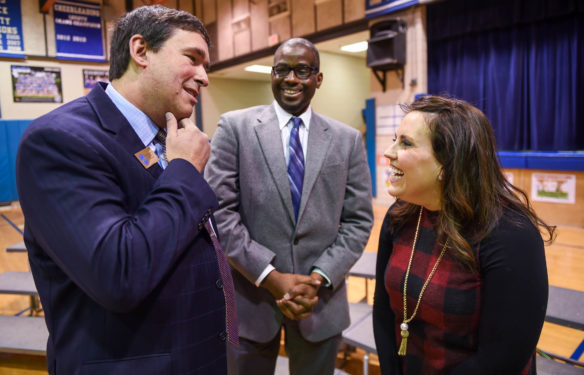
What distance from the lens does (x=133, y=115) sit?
1.00 m

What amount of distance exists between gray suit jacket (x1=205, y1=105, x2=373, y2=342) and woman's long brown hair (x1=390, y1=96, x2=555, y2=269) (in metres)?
0.51

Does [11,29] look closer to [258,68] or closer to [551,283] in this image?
[258,68]

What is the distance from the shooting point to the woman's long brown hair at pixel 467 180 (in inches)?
45.0

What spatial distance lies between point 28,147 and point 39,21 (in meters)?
10.4

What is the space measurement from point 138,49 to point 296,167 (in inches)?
32.1

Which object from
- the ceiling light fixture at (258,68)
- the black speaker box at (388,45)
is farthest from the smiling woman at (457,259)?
the ceiling light fixture at (258,68)

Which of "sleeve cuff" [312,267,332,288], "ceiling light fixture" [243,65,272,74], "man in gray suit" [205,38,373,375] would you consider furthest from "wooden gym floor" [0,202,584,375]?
"ceiling light fixture" [243,65,272,74]

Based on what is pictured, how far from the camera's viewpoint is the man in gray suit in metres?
1.57

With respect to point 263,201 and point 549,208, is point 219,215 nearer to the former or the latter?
point 263,201

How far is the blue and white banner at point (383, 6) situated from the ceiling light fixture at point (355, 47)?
1.33 m

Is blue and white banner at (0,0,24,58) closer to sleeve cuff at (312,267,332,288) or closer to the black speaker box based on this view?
the black speaker box

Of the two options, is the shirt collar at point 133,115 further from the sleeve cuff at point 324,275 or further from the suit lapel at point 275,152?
the sleeve cuff at point 324,275

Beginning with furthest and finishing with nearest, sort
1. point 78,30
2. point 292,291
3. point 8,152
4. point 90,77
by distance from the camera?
point 90,77 → point 78,30 → point 8,152 → point 292,291

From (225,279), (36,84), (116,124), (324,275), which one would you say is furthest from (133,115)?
(36,84)
